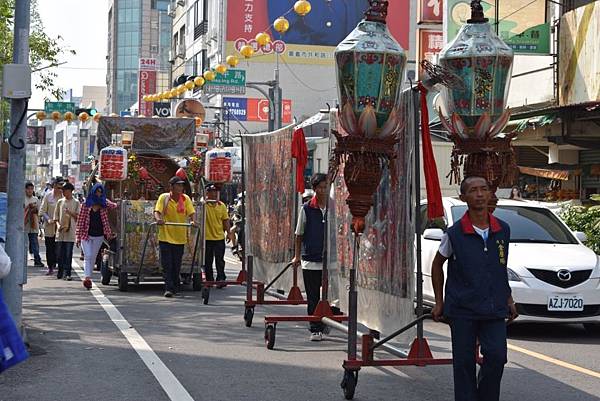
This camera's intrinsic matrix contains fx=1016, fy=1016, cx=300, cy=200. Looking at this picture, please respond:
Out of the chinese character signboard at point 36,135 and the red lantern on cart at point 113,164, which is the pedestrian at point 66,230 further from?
the red lantern on cart at point 113,164

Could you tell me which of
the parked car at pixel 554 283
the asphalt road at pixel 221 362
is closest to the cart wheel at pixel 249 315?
the asphalt road at pixel 221 362

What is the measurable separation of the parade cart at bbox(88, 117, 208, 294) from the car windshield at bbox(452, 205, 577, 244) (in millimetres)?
5139

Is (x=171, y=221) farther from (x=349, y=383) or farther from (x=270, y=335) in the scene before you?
(x=349, y=383)

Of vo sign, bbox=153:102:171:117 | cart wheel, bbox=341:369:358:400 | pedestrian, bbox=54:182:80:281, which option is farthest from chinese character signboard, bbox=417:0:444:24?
cart wheel, bbox=341:369:358:400

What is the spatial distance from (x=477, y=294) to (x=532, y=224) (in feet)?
21.7

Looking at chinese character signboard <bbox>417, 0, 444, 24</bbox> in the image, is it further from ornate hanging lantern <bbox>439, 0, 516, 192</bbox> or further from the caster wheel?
ornate hanging lantern <bbox>439, 0, 516, 192</bbox>

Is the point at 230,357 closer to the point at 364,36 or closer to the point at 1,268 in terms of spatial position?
the point at 364,36

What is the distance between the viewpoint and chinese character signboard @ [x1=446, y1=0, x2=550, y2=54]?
2050 cm

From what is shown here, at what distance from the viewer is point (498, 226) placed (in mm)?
6883

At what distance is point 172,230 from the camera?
50.3 ft

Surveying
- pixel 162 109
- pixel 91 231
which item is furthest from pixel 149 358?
pixel 162 109

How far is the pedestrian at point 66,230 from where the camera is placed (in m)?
18.4

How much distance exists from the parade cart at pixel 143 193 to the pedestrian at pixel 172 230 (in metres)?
0.64

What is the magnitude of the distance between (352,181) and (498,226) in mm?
1686
